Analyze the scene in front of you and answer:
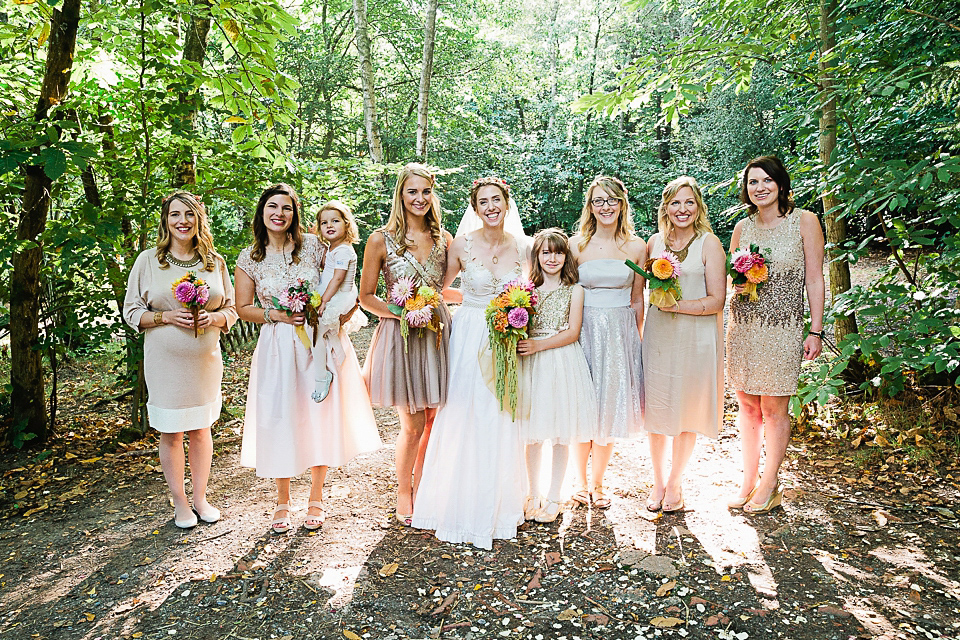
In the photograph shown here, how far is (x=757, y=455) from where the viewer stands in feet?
14.2

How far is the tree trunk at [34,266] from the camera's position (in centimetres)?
479

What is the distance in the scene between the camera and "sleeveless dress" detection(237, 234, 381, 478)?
403 centimetres

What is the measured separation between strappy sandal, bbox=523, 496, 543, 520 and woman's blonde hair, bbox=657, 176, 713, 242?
193cm

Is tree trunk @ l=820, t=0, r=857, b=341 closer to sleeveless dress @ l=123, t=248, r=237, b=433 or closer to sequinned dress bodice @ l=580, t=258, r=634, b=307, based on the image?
sequinned dress bodice @ l=580, t=258, r=634, b=307

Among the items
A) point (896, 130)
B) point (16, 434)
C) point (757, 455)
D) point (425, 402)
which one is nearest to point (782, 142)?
point (896, 130)

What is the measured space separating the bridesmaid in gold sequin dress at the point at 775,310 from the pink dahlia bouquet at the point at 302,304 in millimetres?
2791

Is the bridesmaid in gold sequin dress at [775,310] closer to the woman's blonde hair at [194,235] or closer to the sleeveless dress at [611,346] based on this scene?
the sleeveless dress at [611,346]

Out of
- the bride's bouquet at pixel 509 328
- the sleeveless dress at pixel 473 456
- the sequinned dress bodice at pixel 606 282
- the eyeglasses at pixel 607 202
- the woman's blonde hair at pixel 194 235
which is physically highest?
the eyeglasses at pixel 607 202

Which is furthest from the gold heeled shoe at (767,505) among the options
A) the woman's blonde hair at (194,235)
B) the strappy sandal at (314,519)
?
the woman's blonde hair at (194,235)

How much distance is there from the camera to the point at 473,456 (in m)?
4.03

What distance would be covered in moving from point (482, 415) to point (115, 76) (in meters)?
4.07

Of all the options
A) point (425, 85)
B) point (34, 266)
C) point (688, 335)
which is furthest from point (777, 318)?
point (425, 85)

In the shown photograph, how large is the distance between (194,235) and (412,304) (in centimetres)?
159

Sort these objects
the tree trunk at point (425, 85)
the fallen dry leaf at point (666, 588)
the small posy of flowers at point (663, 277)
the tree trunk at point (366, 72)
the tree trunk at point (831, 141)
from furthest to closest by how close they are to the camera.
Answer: the tree trunk at point (425, 85) < the tree trunk at point (366, 72) < the tree trunk at point (831, 141) < the small posy of flowers at point (663, 277) < the fallen dry leaf at point (666, 588)
